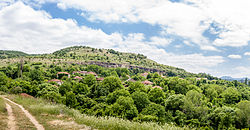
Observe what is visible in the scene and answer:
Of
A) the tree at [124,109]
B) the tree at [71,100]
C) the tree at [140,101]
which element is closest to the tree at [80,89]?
the tree at [71,100]

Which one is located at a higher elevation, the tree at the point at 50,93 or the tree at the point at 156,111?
the tree at the point at 50,93

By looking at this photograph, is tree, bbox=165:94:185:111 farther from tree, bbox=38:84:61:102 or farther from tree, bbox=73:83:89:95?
tree, bbox=38:84:61:102

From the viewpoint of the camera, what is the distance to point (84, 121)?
11328mm

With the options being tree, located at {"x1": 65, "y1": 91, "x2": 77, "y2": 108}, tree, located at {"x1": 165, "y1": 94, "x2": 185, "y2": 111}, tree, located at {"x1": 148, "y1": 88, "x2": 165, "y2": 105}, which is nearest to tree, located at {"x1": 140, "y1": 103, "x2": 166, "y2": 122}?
tree, located at {"x1": 165, "y1": 94, "x2": 185, "y2": 111}

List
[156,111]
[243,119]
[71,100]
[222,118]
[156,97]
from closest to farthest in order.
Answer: [156,111]
[222,118]
[243,119]
[71,100]
[156,97]

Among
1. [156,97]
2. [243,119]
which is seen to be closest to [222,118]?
[243,119]

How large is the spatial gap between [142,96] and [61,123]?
4285 cm

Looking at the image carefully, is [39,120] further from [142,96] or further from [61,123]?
[142,96]

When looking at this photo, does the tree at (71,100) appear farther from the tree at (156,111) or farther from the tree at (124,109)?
the tree at (156,111)

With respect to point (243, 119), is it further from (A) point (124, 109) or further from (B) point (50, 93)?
(B) point (50, 93)

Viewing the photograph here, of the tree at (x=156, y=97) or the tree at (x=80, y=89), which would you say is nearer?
the tree at (x=156, y=97)

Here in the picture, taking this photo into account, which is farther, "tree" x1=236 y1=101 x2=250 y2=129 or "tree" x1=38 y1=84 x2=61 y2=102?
"tree" x1=38 y1=84 x2=61 y2=102

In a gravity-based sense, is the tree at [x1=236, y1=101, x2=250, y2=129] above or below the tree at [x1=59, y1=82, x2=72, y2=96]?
below

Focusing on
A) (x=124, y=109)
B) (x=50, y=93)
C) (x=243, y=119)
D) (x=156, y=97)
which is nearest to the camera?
(x=124, y=109)
